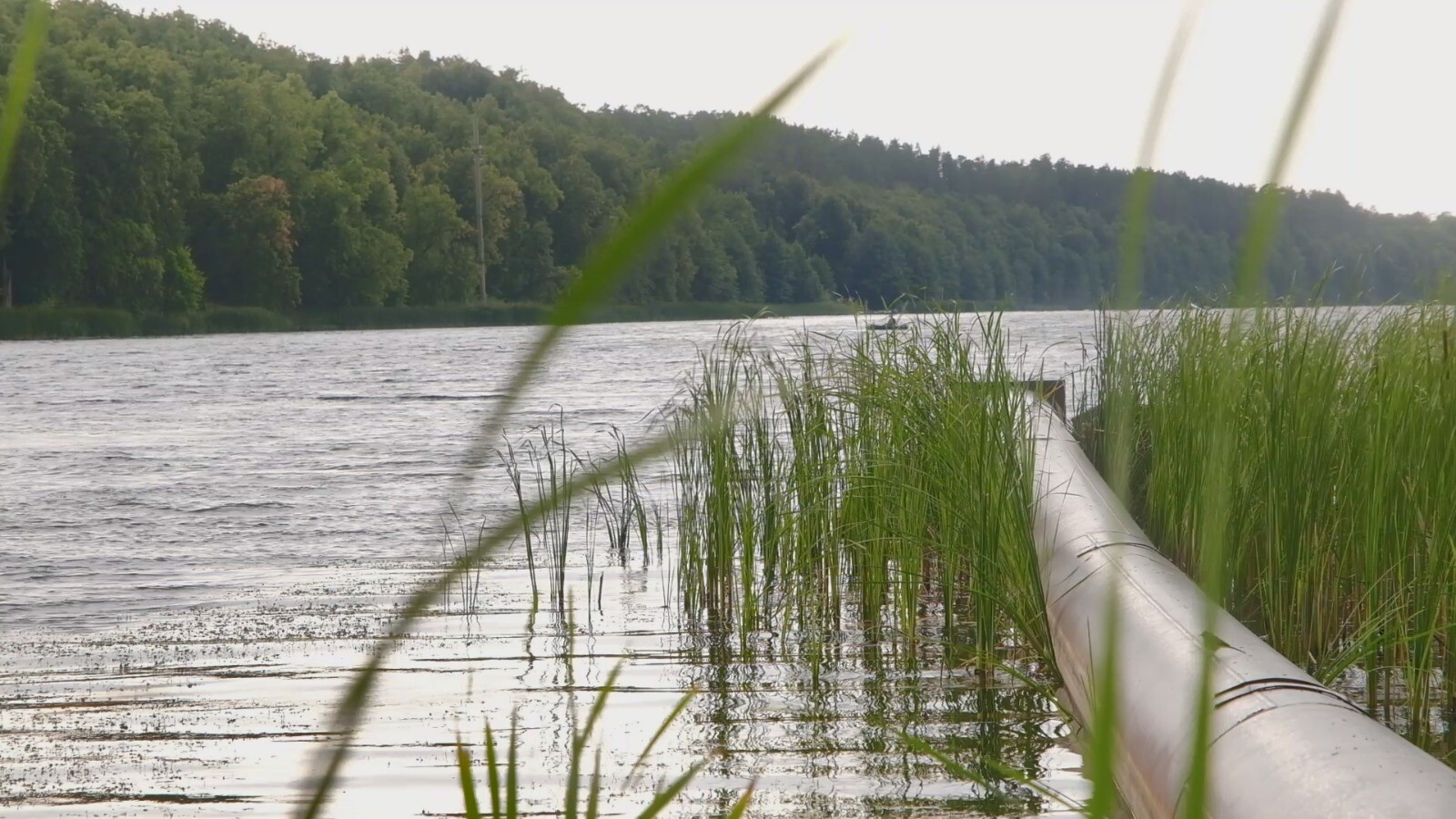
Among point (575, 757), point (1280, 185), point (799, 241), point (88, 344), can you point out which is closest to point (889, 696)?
point (575, 757)

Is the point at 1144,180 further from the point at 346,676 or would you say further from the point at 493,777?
the point at 346,676

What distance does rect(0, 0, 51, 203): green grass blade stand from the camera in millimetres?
541

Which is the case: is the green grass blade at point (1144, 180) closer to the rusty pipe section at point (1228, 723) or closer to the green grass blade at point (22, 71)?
the green grass blade at point (22, 71)

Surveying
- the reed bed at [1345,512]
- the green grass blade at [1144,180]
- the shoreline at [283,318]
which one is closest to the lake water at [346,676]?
the green grass blade at [1144,180]

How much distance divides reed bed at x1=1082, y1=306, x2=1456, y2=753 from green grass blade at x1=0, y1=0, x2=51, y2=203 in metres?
3.32

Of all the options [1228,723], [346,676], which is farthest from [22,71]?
[346,676]

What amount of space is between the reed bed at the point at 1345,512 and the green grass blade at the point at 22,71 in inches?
131

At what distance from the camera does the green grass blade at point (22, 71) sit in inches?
21.3

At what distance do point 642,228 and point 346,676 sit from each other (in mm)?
Result: 5365

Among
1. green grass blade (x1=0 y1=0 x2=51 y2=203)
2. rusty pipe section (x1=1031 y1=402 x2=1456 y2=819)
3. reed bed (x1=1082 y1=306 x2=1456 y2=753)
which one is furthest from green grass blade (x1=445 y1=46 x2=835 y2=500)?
reed bed (x1=1082 y1=306 x2=1456 y2=753)

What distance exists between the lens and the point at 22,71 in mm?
592

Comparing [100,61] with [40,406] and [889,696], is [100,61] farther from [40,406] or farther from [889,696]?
[889,696]

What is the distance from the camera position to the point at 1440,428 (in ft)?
13.4

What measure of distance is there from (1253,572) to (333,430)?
15524 mm
